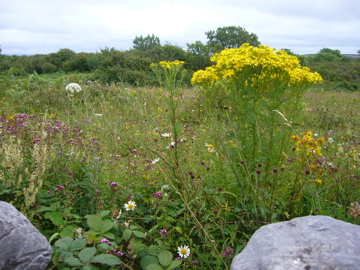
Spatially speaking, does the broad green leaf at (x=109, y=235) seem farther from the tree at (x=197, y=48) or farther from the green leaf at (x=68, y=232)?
the tree at (x=197, y=48)

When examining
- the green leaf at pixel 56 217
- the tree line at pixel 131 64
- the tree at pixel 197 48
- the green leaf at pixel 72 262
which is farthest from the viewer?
the tree at pixel 197 48

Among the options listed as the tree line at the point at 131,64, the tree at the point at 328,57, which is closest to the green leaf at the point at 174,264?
the tree line at the point at 131,64

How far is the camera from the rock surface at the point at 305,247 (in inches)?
47.8

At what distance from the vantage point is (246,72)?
245cm

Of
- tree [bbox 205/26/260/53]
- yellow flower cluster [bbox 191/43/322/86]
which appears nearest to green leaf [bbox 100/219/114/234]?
yellow flower cluster [bbox 191/43/322/86]

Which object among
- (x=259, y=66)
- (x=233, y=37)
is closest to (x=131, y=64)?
(x=259, y=66)

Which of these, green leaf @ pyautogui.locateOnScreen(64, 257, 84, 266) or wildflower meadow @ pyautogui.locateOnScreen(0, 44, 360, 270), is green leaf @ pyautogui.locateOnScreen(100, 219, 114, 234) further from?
green leaf @ pyautogui.locateOnScreen(64, 257, 84, 266)

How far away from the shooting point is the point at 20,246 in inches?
67.6

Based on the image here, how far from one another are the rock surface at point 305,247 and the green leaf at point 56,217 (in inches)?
52.0

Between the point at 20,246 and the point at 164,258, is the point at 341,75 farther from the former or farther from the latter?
the point at 20,246

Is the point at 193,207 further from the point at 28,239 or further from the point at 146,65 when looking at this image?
the point at 146,65

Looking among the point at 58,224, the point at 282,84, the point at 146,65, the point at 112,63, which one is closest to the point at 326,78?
the point at 146,65

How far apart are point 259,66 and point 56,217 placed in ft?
6.40

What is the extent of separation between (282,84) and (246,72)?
0.36m
